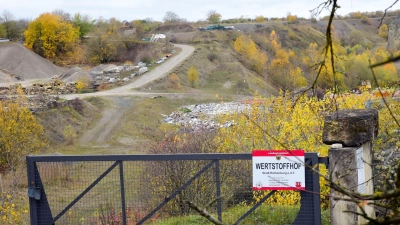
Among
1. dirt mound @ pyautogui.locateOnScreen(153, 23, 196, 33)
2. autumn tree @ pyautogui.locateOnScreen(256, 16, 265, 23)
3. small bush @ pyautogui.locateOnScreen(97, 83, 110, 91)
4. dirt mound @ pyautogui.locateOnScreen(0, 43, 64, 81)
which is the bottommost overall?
small bush @ pyautogui.locateOnScreen(97, 83, 110, 91)

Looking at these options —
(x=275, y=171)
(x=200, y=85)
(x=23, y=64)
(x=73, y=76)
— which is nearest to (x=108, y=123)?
(x=73, y=76)

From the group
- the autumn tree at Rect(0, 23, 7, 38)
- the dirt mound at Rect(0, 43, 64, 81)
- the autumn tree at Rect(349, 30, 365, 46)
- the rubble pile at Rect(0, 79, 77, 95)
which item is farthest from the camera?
the autumn tree at Rect(349, 30, 365, 46)

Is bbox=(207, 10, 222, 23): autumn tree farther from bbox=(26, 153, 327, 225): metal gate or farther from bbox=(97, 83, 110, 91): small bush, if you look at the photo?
bbox=(26, 153, 327, 225): metal gate

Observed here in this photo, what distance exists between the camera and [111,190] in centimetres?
823

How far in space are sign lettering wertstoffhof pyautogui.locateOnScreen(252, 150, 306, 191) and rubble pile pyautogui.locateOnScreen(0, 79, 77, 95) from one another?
37114mm

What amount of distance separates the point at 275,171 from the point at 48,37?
207 ft

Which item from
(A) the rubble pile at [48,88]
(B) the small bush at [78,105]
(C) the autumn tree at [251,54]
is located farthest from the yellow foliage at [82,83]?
(C) the autumn tree at [251,54]

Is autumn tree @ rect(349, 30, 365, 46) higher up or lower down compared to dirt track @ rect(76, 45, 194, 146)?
higher up

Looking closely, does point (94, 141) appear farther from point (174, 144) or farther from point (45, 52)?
point (45, 52)

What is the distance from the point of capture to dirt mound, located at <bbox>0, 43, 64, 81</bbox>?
188 ft

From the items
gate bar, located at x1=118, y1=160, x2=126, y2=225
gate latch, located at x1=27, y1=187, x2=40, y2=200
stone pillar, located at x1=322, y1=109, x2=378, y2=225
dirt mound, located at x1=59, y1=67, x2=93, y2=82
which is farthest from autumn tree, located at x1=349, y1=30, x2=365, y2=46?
gate latch, located at x1=27, y1=187, x2=40, y2=200

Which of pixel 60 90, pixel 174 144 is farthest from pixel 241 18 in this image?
pixel 174 144

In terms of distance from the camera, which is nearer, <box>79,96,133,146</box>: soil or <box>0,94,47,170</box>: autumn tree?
<box>0,94,47,170</box>: autumn tree

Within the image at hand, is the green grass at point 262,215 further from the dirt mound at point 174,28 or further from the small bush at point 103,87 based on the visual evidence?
the dirt mound at point 174,28
